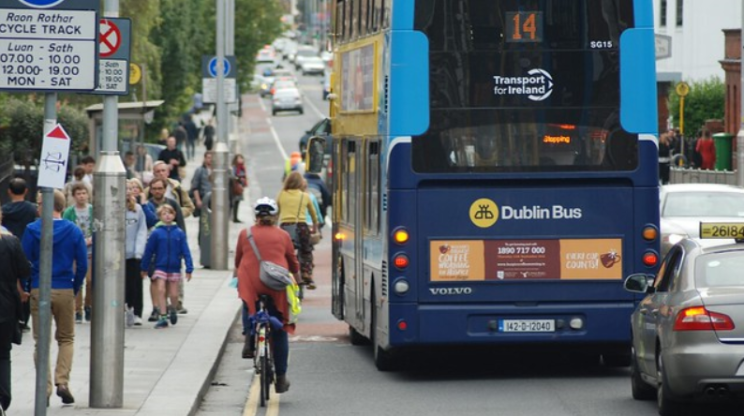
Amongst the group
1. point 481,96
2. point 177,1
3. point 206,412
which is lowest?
point 206,412

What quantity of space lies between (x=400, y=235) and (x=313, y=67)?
133383 mm

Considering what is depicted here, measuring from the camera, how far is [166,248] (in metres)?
20.5

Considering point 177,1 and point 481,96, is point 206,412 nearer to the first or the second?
point 481,96

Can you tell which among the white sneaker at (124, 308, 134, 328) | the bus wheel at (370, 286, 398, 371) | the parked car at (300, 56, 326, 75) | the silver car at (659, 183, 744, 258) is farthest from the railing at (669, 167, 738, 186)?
the parked car at (300, 56, 326, 75)

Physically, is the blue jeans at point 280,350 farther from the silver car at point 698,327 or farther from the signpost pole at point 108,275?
the silver car at point 698,327

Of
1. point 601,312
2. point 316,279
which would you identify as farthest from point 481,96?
point 316,279

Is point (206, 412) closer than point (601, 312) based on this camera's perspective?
Yes

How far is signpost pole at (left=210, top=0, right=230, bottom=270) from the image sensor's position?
98.8 ft

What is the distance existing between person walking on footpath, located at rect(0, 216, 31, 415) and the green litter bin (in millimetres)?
41995

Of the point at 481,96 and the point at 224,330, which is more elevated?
the point at 481,96

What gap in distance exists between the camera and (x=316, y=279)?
3081 centimetres

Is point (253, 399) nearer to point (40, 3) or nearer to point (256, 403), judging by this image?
point (256, 403)

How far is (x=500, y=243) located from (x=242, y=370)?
11.1ft

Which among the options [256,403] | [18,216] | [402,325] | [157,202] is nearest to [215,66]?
[157,202]
